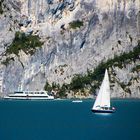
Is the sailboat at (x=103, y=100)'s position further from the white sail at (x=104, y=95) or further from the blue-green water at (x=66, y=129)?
the blue-green water at (x=66, y=129)

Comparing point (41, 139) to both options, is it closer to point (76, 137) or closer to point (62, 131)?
point (76, 137)

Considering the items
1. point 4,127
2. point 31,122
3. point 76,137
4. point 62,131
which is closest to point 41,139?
point 76,137

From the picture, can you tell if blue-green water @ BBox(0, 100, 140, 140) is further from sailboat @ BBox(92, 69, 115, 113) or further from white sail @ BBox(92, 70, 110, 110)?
sailboat @ BBox(92, 69, 115, 113)

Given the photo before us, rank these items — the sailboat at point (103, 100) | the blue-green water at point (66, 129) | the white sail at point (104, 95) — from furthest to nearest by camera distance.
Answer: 1. the sailboat at point (103, 100)
2. the white sail at point (104, 95)
3. the blue-green water at point (66, 129)

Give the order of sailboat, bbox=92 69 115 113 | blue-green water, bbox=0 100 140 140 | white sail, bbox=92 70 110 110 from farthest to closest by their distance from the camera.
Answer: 1. sailboat, bbox=92 69 115 113
2. white sail, bbox=92 70 110 110
3. blue-green water, bbox=0 100 140 140

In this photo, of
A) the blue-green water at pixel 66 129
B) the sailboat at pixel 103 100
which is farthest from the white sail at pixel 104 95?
the blue-green water at pixel 66 129

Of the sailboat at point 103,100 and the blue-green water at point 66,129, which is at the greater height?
the sailboat at point 103,100

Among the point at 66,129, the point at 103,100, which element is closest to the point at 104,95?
the point at 103,100

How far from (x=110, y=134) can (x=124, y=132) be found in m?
2.96

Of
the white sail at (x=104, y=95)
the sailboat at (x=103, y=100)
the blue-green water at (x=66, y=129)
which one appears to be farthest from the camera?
the sailboat at (x=103, y=100)

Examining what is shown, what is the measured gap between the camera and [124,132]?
4008 inches

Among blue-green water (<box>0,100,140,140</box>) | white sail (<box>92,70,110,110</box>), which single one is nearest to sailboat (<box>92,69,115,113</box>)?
white sail (<box>92,70,110,110</box>)

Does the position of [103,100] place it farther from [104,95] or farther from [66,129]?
[66,129]

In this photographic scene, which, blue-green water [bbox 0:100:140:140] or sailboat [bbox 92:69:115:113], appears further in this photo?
sailboat [bbox 92:69:115:113]
